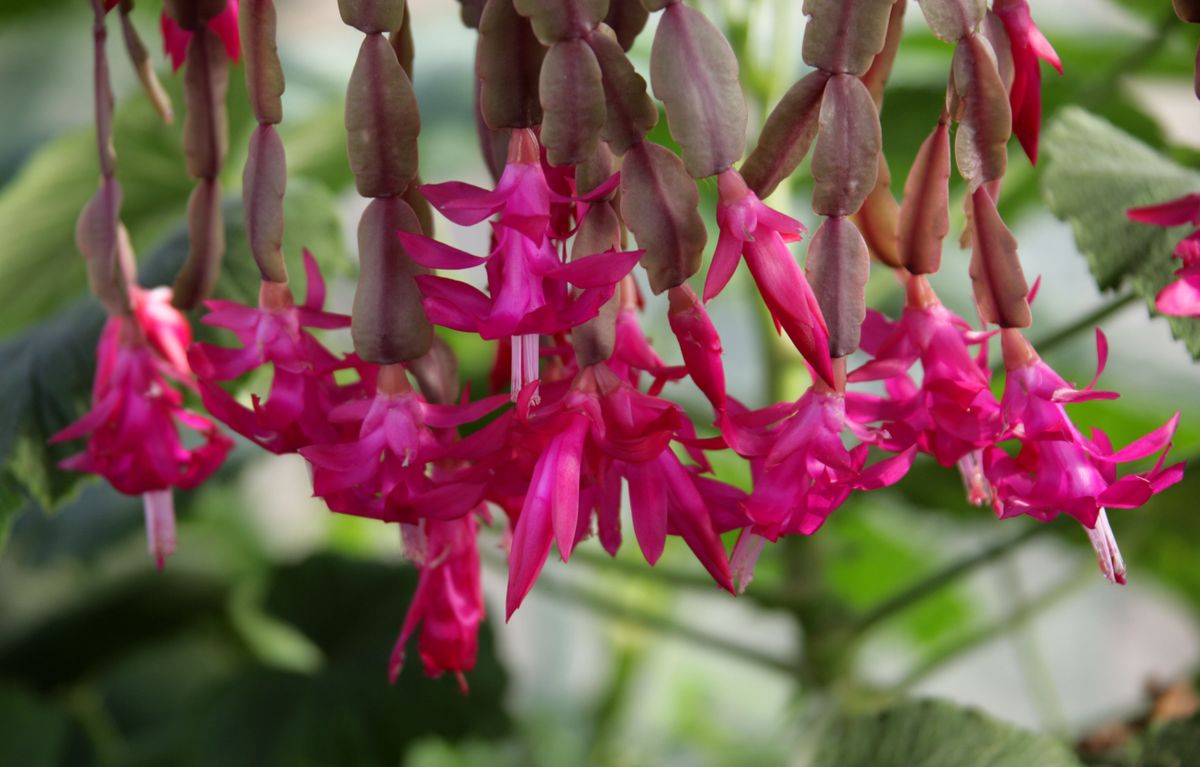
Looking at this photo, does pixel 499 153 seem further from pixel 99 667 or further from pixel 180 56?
pixel 99 667

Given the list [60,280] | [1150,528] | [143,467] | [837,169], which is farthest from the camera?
[1150,528]

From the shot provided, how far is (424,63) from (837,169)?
2.73 feet

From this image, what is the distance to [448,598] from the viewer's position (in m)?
0.44

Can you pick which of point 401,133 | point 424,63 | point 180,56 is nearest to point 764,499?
point 401,133

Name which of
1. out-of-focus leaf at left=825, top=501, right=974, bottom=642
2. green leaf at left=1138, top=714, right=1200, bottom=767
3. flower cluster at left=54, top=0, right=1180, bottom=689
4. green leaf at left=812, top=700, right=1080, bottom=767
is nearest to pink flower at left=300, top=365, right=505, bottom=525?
flower cluster at left=54, top=0, right=1180, bottom=689

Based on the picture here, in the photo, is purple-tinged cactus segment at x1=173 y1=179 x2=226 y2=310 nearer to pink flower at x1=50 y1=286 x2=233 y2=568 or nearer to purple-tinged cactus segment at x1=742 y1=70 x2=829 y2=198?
pink flower at x1=50 y1=286 x2=233 y2=568

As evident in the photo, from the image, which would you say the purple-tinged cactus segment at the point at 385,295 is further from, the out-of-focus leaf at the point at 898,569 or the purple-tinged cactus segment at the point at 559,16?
the out-of-focus leaf at the point at 898,569

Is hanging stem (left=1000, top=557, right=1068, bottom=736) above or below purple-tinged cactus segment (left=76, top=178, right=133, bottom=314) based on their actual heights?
below

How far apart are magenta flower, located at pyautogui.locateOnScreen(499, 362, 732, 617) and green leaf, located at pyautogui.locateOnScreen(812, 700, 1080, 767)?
296 millimetres

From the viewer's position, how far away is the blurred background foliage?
0.62 meters

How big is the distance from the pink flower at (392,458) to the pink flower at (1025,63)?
198 mm

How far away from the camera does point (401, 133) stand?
0.38 meters

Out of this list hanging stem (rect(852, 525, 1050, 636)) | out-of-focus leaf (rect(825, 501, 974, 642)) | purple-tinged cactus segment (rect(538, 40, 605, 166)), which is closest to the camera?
purple-tinged cactus segment (rect(538, 40, 605, 166))

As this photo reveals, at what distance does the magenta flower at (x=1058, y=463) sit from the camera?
370mm
